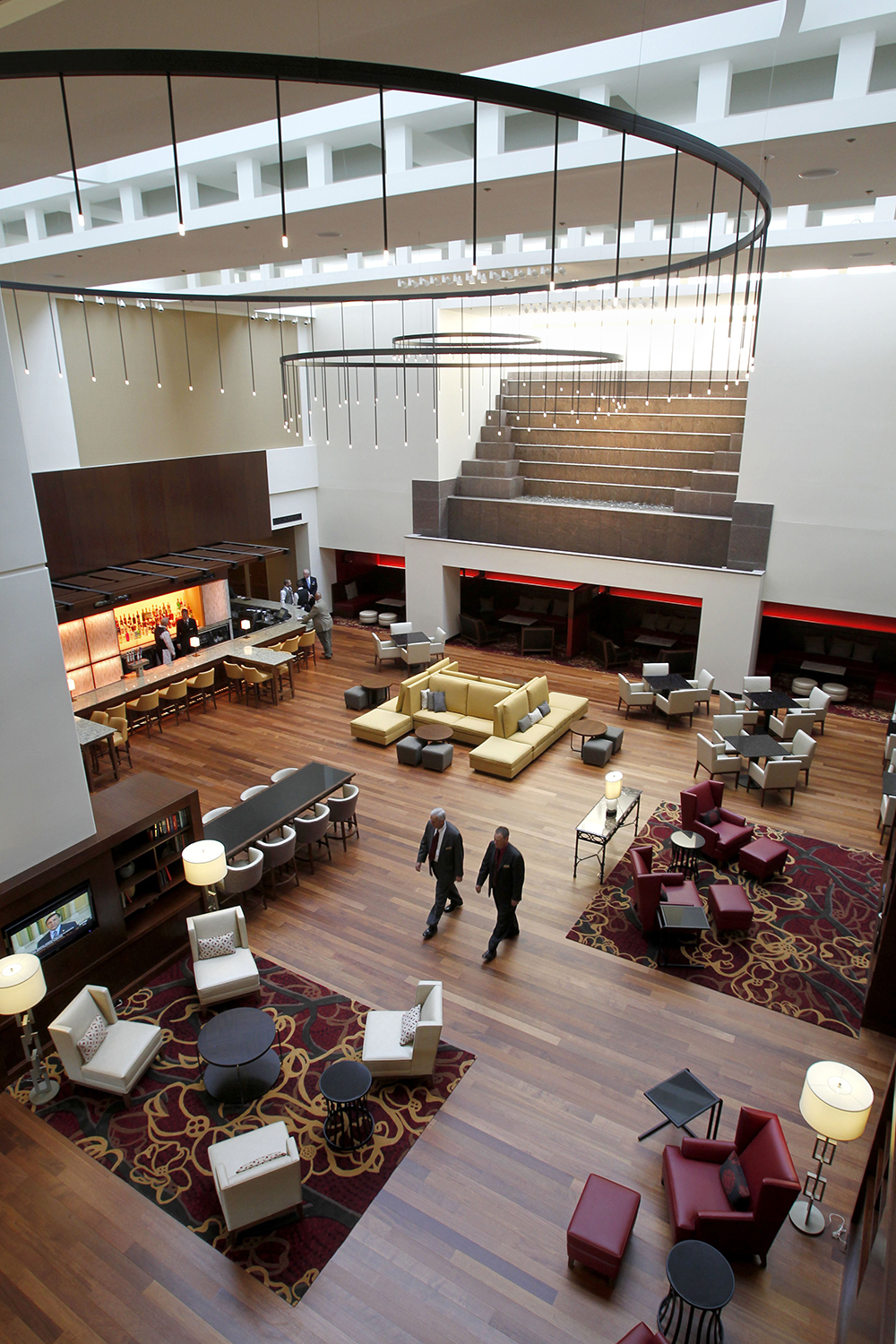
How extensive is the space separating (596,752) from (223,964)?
6348mm

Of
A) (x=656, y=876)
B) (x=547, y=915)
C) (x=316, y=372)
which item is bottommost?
(x=547, y=915)

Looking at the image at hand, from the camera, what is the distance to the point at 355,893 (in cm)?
848

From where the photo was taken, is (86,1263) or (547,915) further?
(547,915)

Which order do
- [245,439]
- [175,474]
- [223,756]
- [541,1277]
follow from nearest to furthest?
[541,1277] → [223,756] → [175,474] → [245,439]

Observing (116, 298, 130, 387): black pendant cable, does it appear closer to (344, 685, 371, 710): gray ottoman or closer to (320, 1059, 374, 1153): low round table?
(344, 685, 371, 710): gray ottoman

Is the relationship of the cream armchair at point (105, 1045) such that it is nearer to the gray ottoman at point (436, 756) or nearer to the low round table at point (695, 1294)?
the low round table at point (695, 1294)

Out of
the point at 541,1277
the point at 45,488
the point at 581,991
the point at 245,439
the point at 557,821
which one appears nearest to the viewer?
the point at 541,1277

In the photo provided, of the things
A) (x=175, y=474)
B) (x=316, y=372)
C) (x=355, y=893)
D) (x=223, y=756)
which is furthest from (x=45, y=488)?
(x=355, y=893)

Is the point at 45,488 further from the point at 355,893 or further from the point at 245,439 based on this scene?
the point at 355,893

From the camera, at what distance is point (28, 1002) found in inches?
217

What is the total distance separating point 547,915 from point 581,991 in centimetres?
117

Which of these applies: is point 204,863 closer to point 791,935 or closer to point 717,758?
point 791,935

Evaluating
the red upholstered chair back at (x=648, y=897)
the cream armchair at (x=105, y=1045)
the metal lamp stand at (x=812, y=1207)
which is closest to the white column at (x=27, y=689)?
the cream armchair at (x=105, y=1045)

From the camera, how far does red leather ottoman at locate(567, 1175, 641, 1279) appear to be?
447cm
